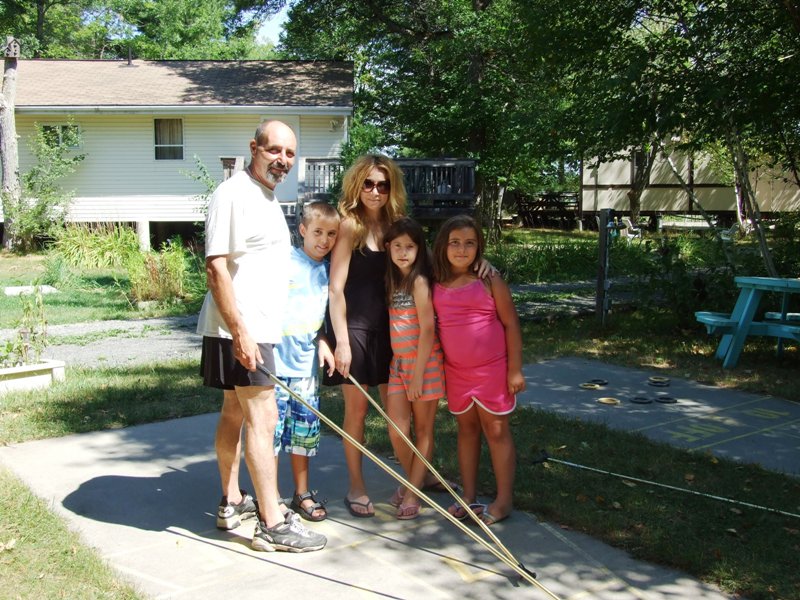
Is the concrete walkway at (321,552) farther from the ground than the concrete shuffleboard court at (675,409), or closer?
closer

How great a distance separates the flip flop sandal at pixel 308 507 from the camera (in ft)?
12.9

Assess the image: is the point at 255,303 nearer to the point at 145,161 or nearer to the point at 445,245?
the point at 445,245

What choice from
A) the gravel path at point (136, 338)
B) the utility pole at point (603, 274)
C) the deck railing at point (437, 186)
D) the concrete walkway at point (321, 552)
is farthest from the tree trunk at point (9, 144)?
the concrete walkway at point (321, 552)

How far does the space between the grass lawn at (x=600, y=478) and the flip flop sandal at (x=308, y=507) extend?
0.90 m

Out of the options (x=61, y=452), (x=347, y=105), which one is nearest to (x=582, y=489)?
(x=61, y=452)

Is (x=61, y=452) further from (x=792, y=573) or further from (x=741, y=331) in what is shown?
(x=741, y=331)

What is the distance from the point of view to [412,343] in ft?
13.1

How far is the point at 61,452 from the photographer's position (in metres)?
4.93

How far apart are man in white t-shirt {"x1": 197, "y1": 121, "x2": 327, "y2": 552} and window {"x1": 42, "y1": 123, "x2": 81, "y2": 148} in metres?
18.5

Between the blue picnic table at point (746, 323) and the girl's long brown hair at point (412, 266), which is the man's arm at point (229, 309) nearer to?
the girl's long brown hair at point (412, 266)

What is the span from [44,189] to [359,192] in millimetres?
18115

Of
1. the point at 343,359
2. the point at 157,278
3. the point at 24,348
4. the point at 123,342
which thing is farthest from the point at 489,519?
the point at 157,278

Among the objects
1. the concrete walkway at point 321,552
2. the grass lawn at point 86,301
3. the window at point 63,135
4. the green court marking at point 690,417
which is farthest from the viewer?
the window at point 63,135

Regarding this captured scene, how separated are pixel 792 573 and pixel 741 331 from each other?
4473 millimetres
